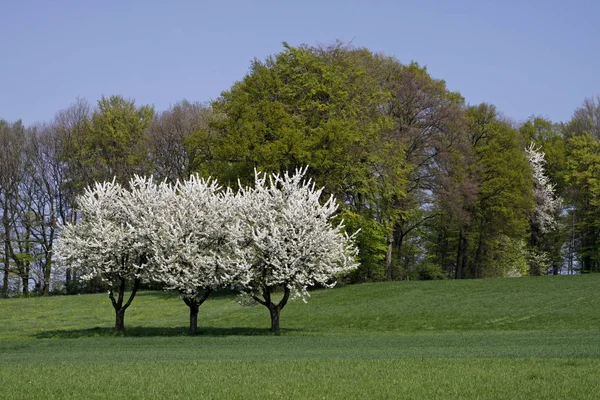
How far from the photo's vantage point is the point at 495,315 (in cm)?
4328

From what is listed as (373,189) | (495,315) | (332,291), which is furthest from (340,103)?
(495,315)

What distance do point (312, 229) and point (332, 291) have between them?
19995 millimetres

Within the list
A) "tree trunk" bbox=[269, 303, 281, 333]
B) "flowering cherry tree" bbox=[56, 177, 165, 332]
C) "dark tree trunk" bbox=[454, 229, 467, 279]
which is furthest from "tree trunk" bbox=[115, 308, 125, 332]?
"dark tree trunk" bbox=[454, 229, 467, 279]

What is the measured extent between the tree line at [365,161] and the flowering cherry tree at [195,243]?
1187cm

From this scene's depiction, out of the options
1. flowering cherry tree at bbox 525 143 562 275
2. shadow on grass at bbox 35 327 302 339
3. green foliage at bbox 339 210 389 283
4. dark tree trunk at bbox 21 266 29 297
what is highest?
flowering cherry tree at bbox 525 143 562 275

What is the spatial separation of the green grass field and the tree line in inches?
288

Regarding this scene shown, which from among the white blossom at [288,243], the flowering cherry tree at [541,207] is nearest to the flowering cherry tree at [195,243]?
the white blossom at [288,243]

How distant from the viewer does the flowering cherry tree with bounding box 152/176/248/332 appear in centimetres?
3909

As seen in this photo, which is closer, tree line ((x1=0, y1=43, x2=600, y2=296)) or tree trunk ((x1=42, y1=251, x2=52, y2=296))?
tree line ((x1=0, y1=43, x2=600, y2=296))

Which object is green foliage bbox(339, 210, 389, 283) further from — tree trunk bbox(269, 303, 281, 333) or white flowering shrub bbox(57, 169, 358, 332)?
tree trunk bbox(269, 303, 281, 333)

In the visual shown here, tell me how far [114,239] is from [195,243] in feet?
13.5

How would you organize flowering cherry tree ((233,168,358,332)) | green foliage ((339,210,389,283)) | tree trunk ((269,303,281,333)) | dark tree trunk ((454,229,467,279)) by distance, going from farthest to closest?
dark tree trunk ((454,229,467,279)) → green foliage ((339,210,389,283)) → tree trunk ((269,303,281,333)) → flowering cherry tree ((233,168,358,332))

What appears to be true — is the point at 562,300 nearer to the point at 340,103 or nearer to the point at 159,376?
the point at 340,103

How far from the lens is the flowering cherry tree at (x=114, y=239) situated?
4059 centimetres
